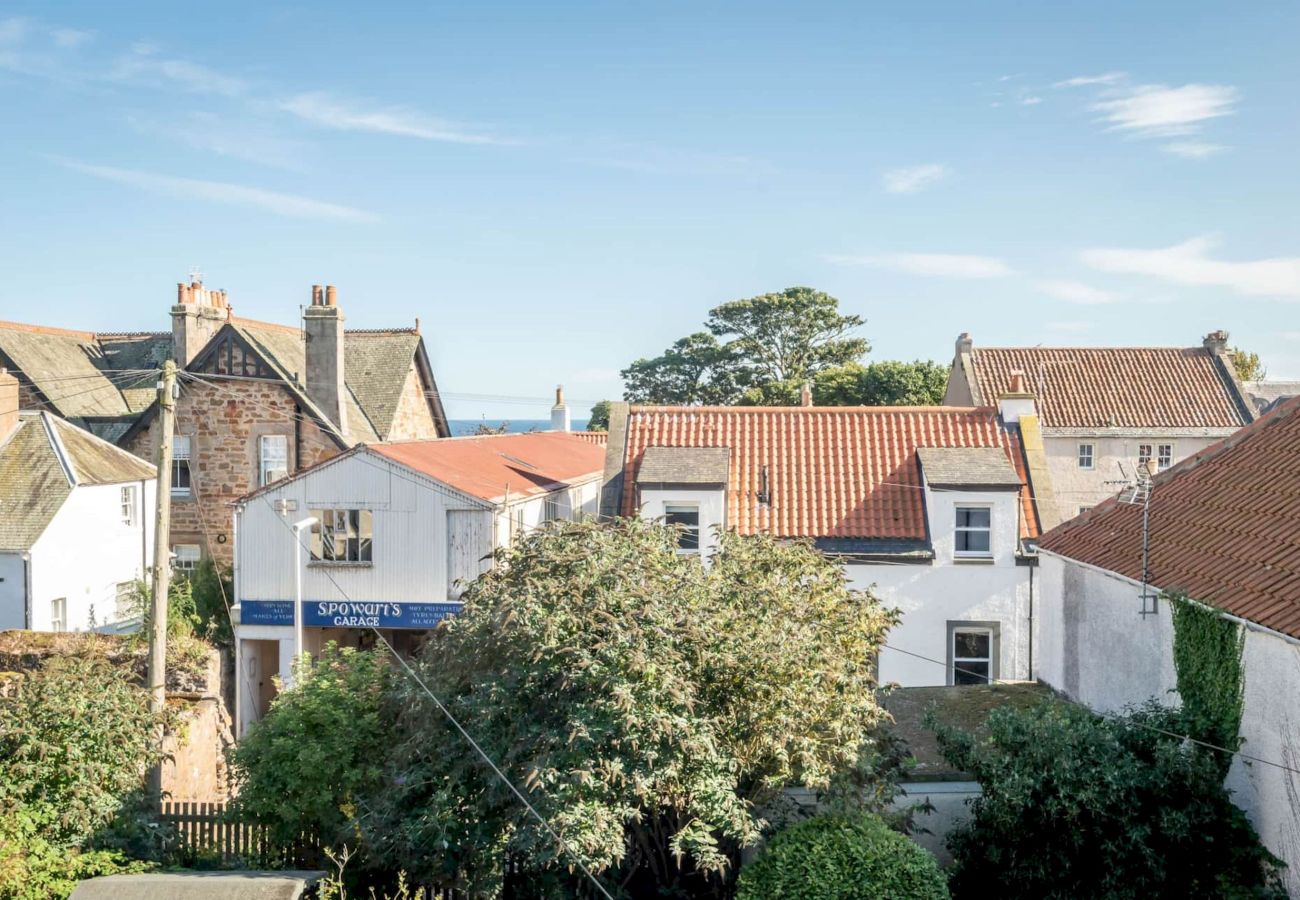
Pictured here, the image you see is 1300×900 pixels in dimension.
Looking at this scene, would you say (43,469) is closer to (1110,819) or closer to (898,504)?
(898,504)

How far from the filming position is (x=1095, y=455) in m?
42.4

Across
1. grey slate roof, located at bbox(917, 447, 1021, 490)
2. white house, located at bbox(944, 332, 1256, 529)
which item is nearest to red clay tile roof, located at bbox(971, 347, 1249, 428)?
white house, located at bbox(944, 332, 1256, 529)

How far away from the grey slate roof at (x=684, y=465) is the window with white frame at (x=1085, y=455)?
23531mm

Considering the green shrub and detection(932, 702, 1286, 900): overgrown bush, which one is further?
detection(932, 702, 1286, 900): overgrown bush

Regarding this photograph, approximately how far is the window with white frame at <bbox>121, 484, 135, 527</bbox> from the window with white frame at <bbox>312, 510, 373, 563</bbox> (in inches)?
425

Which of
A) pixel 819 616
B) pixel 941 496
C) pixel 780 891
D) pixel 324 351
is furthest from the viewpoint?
pixel 324 351

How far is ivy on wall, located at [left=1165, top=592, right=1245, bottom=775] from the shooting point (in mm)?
12641

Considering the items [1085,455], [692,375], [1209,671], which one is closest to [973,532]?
[1209,671]

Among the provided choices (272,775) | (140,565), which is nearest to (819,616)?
(272,775)

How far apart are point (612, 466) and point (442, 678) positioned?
13325 millimetres

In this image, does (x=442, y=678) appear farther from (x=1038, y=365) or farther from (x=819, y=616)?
(x=1038, y=365)

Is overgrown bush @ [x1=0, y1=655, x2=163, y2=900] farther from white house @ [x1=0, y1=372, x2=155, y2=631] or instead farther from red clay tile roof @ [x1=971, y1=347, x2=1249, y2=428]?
red clay tile roof @ [x1=971, y1=347, x2=1249, y2=428]

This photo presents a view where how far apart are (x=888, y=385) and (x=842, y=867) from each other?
4603 cm

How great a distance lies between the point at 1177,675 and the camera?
13.9 m
